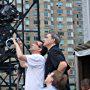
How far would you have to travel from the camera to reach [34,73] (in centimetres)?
612

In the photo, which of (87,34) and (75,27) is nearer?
(87,34)

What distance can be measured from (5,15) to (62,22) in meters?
78.1

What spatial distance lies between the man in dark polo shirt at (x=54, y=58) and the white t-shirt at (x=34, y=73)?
89mm

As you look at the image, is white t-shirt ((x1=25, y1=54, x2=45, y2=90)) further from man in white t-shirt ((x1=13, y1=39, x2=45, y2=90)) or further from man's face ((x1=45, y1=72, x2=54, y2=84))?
man's face ((x1=45, y1=72, x2=54, y2=84))

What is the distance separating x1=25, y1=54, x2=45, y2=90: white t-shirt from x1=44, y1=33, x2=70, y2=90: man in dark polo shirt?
9 cm

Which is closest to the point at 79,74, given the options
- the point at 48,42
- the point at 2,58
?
the point at 2,58

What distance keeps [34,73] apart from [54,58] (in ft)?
1.07

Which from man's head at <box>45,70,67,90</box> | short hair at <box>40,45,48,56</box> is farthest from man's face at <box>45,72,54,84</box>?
short hair at <box>40,45,48,56</box>

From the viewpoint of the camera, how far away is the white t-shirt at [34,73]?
607 cm

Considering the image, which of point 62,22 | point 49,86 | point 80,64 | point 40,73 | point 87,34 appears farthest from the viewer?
point 62,22

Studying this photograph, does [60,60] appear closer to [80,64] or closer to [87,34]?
[80,64]

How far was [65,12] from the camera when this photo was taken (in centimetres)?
9050

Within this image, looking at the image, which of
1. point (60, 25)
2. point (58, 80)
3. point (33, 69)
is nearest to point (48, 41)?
point (33, 69)

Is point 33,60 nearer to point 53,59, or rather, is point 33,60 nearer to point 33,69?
point 33,69
